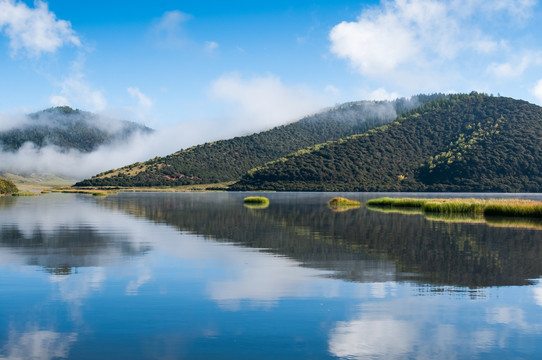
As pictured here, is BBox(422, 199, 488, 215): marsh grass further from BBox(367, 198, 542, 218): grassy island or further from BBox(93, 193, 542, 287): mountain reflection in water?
BBox(93, 193, 542, 287): mountain reflection in water

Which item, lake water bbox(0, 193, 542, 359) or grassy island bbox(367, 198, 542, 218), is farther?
grassy island bbox(367, 198, 542, 218)

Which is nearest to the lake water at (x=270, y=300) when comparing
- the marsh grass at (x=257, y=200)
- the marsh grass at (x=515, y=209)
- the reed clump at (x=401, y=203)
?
the marsh grass at (x=515, y=209)

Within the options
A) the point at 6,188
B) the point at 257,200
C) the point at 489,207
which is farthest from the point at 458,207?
the point at 6,188

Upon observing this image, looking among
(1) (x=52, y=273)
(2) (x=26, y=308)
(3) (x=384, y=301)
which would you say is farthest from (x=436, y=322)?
(1) (x=52, y=273)

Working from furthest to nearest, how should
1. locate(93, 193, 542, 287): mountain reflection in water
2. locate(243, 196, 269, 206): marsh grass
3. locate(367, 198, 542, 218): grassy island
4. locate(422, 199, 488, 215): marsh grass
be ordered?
locate(243, 196, 269, 206): marsh grass < locate(422, 199, 488, 215): marsh grass < locate(367, 198, 542, 218): grassy island < locate(93, 193, 542, 287): mountain reflection in water

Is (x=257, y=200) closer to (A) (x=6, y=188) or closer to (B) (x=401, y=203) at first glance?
(B) (x=401, y=203)

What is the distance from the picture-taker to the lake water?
459 inches

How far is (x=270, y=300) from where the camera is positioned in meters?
15.9

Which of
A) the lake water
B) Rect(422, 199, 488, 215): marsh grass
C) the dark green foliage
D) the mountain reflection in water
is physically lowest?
the lake water

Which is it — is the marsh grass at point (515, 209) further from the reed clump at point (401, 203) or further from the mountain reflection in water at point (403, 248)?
the reed clump at point (401, 203)

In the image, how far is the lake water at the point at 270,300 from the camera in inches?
459

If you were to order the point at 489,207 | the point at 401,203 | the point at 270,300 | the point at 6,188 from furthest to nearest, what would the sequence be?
1. the point at 6,188
2. the point at 401,203
3. the point at 489,207
4. the point at 270,300

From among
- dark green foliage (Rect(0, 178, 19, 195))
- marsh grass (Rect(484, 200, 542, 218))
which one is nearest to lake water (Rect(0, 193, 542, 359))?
marsh grass (Rect(484, 200, 542, 218))

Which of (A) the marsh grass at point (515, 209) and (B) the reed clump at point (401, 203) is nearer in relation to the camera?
(A) the marsh grass at point (515, 209)
